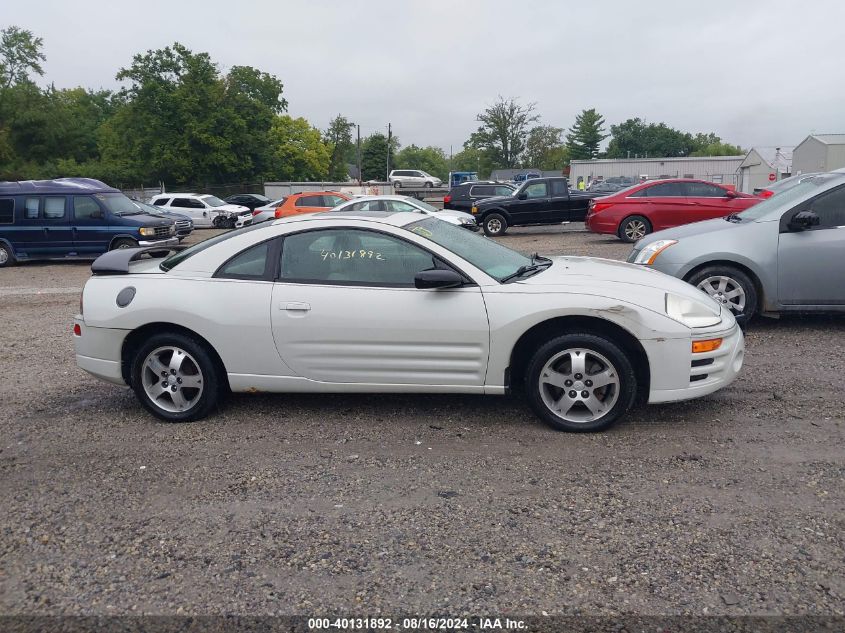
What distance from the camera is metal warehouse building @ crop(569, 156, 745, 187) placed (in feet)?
194

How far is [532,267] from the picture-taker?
5.29 meters

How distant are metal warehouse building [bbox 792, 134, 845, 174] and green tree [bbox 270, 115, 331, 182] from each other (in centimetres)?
4365

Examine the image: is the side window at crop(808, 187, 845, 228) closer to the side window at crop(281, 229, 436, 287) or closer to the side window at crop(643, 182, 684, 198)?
the side window at crop(281, 229, 436, 287)

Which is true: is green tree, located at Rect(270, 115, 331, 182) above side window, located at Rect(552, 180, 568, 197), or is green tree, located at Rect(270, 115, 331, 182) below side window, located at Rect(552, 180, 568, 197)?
above

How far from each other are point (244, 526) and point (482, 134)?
A: 95.1 m

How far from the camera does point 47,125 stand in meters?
57.3

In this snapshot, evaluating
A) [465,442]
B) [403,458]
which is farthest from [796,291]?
[403,458]

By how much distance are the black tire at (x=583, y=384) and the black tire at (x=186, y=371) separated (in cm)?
223

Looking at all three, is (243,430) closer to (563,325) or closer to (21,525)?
(21,525)

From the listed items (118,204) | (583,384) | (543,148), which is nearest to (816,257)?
(583,384)

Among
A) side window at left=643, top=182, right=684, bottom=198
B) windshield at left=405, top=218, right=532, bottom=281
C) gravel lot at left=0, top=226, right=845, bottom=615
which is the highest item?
side window at left=643, top=182, right=684, bottom=198

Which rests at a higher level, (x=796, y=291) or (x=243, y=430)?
(x=796, y=291)

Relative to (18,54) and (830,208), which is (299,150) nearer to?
(18,54)

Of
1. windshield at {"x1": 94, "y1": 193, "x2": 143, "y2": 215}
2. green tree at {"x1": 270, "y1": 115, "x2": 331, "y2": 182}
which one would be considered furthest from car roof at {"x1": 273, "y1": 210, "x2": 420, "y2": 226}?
green tree at {"x1": 270, "y1": 115, "x2": 331, "y2": 182}
